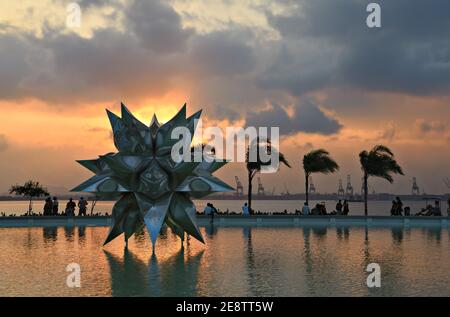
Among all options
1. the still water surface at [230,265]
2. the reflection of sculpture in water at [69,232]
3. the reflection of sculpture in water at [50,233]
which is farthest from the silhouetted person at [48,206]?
the still water surface at [230,265]

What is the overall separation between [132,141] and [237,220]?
1789 centimetres

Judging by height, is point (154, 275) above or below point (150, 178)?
below

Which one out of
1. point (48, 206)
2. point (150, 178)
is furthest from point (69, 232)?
point (150, 178)

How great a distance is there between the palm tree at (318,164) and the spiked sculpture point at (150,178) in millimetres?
30186

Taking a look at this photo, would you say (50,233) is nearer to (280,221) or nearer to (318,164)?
(280,221)

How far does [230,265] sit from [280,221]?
63.9 ft

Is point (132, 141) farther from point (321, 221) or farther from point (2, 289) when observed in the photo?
point (321, 221)

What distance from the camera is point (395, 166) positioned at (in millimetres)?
48625

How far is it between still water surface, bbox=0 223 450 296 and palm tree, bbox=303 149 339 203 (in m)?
21.0

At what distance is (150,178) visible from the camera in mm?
20750

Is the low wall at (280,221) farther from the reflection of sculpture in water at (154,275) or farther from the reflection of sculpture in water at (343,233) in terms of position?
the reflection of sculpture in water at (154,275)

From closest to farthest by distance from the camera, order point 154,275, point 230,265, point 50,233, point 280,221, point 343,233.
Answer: point 154,275, point 230,265, point 50,233, point 343,233, point 280,221

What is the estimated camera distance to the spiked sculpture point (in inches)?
814

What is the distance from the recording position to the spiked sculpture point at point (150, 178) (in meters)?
20.7
